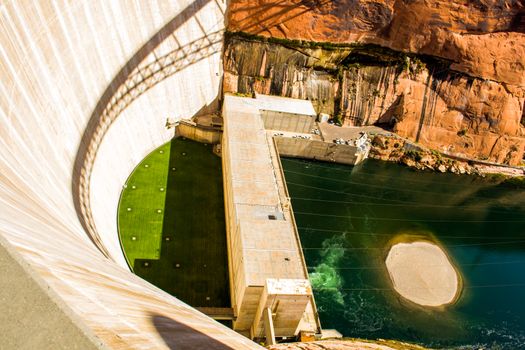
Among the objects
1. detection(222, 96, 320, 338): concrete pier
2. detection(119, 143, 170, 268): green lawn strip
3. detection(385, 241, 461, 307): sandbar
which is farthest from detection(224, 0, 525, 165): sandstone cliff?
detection(385, 241, 461, 307): sandbar

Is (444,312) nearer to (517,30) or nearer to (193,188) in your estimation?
(193,188)

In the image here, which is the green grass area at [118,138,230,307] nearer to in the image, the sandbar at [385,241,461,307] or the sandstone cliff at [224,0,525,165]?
the sandstone cliff at [224,0,525,165]

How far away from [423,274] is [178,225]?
23461 mm

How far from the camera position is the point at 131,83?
37.3 m

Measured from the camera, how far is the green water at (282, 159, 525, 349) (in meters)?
32.8

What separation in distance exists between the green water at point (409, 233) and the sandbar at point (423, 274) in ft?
2.80

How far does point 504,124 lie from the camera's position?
5384 centimetres

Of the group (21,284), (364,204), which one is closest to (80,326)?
(21,284)

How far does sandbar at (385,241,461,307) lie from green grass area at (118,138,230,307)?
54.1 feet

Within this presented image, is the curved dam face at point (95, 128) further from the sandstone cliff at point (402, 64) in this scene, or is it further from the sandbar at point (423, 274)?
the sandbar at point (423, 274)

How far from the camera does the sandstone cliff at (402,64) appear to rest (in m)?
49.5

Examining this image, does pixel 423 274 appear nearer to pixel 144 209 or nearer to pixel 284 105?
pixel 284 105

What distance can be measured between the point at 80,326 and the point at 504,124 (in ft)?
196

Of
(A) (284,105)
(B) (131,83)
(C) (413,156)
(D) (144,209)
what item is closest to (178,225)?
(D) (144,209)
